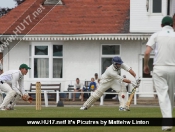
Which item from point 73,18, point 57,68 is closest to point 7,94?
point 57,68

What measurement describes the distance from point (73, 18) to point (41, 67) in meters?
3.33

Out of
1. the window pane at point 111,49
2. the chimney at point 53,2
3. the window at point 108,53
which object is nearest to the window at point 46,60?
the window at point 108,53

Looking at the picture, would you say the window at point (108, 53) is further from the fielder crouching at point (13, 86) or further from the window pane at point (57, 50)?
the fielder crouching at point (13, 86)

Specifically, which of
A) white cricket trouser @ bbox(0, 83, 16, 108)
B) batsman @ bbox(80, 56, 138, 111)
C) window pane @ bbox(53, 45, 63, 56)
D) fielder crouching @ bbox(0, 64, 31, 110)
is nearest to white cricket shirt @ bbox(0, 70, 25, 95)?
fielder crouching @ bbox(0, 64, 31, 110)

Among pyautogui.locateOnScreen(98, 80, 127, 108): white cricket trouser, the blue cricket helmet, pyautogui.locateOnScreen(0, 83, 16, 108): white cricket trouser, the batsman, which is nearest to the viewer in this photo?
the blue cricket helmet

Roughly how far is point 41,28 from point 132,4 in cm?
536

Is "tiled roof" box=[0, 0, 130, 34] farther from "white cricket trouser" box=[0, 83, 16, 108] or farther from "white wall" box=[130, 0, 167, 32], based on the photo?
"white cricket trouser" box=[0, 83, 16, 108]

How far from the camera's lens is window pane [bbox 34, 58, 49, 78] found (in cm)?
4209

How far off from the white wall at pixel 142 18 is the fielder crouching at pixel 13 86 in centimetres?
1716

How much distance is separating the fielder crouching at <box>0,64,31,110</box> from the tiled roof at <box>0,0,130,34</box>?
56.4 ft

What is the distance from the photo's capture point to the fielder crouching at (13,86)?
22953 millimetres

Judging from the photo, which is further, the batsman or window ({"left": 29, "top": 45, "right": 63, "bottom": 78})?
window ({"left": 29, "top": 45, "right": 63, "bottom": 78})

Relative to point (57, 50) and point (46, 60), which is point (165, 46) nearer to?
point (57, 50)
